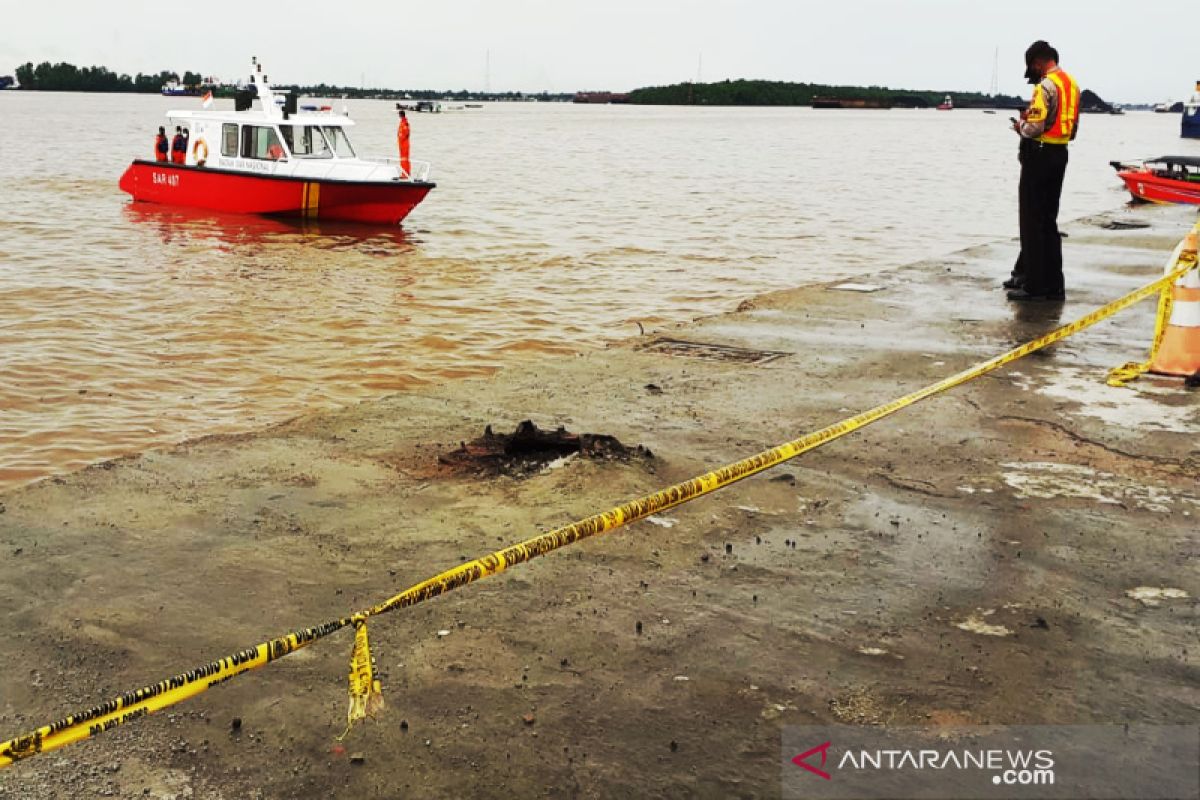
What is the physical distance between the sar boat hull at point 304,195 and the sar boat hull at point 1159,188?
1609 cm

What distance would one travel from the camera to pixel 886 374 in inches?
328

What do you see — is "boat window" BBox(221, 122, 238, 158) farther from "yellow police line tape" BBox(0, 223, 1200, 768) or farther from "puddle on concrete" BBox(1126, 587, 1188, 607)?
"puddle on concrete" BBox(1126, 587, 1188, 607)

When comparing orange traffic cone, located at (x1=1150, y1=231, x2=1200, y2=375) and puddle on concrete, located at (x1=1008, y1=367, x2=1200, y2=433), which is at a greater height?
orange traffic cone, located at (x1=1150, y1=231, x2=1200, y2=375)

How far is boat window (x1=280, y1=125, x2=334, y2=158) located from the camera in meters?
23.3

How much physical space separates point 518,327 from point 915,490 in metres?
8.88

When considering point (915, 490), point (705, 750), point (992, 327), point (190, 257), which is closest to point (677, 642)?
point (705, 750)

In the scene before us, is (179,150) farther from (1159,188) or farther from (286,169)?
(1159,188)

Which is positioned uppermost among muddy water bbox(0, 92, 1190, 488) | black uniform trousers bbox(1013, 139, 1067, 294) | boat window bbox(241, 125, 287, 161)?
Result: boat window bbox(241, 125, 287, 161)

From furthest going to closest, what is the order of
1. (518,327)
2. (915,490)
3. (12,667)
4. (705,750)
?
(518,327) → (915,490) → (12,667) → (705,750)

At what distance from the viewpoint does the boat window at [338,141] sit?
2373 cm

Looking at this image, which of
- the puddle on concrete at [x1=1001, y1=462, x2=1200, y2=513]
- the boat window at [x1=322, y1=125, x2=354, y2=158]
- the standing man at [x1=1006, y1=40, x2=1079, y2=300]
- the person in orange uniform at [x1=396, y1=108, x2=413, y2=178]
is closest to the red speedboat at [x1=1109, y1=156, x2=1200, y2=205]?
the person in orange uniform at [x1=396, y1=108, x2=413, y2=178]

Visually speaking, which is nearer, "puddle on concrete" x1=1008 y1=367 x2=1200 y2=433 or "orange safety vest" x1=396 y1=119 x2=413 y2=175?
"puddle on concrete" x1=1008 y1=367 x2=1200 y2=433

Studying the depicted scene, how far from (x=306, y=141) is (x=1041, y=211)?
16919 mm

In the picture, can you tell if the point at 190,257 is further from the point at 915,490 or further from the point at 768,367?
the point at 915,490
